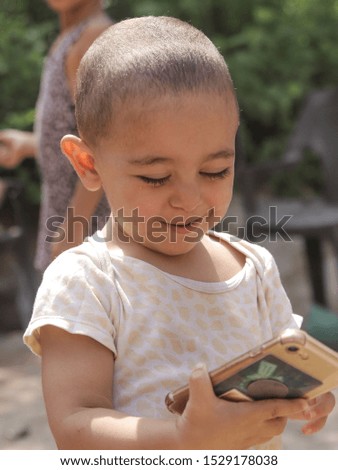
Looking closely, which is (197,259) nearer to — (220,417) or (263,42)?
(220,417)

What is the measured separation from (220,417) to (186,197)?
0.35 m

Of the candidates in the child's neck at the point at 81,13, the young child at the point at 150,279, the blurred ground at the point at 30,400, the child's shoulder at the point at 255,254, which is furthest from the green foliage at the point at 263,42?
the young child at the point at 150,279

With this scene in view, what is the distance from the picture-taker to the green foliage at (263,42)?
6469mm

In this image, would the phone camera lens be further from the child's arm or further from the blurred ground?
the blurred ground

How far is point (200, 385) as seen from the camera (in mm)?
1287

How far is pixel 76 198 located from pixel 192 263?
1062 millimetres

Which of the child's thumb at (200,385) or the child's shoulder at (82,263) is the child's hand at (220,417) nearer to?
the child's thumb at (200,385)

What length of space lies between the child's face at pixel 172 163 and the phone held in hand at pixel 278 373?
0.96 feet

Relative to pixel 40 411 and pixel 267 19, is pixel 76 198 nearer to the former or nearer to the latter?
pixel 40 411

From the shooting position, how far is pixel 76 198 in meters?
2.61

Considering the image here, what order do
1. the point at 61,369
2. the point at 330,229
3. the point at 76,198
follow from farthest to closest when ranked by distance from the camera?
the point at 330,229 → the point at 76,198 → the point at 61,369

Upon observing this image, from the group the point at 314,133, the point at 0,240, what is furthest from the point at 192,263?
the point at 314,133


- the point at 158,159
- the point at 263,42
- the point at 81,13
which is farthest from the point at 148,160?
the point at 263,42

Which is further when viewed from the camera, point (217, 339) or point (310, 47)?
point (310, 47)
